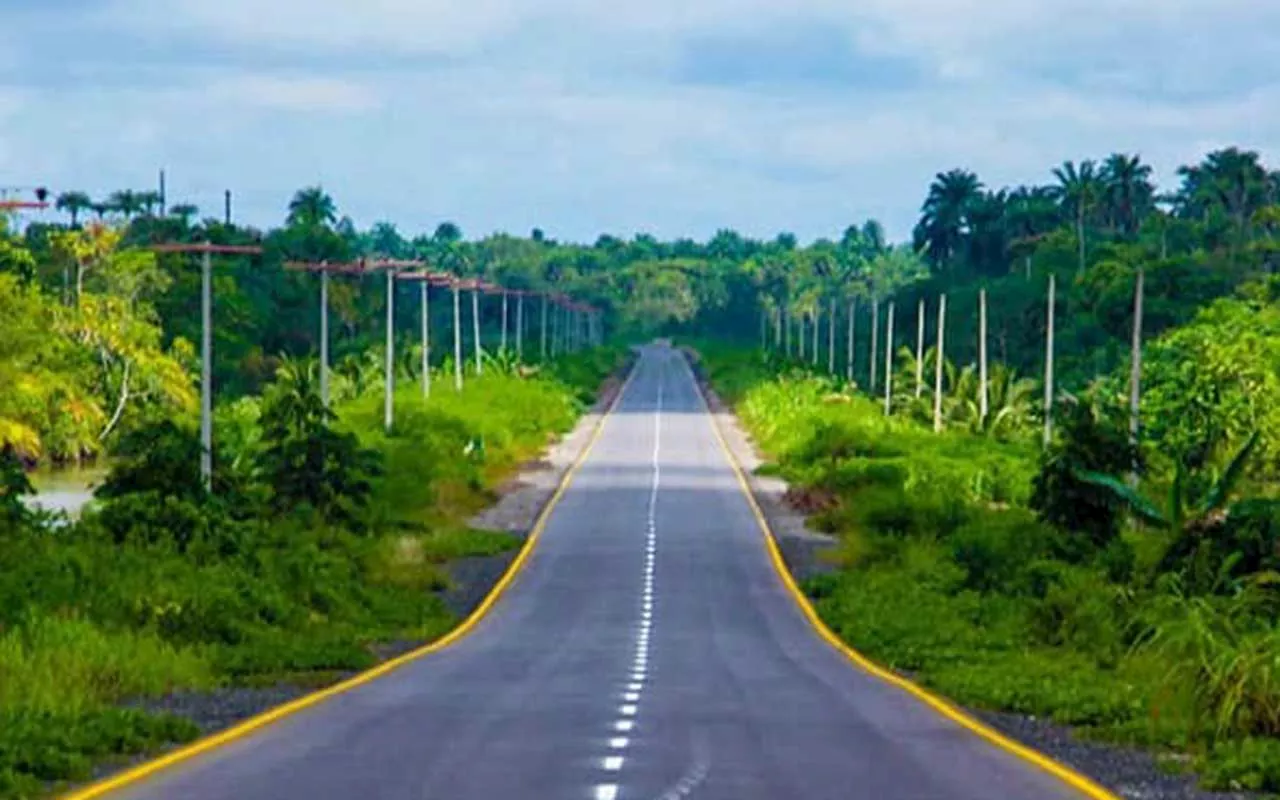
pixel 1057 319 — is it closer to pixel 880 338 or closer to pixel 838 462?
pixel 880 338

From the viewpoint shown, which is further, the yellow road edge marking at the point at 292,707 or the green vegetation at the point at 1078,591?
the green vegetation at the point at 1078,591

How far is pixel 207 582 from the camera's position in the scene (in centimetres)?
4219

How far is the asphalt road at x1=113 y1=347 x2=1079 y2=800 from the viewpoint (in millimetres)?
22344

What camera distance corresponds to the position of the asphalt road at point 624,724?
22.3 metres

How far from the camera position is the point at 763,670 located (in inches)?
1522

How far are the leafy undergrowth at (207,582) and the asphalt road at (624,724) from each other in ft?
4.41

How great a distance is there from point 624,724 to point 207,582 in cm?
1528

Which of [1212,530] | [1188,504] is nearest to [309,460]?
[1188,504]

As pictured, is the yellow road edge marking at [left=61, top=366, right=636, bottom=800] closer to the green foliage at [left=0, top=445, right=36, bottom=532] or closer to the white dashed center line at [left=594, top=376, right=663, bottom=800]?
the white dashed center line at [left=594, top=376, right=663, bottom=800]

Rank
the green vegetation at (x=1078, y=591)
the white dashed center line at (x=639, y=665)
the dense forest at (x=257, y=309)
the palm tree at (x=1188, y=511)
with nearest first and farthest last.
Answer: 1. the white dashed center line at (x=639, y=665)
2. the green vegetation at (x=1078, y=591)
3. the palm tree at (x=1188, y=511)
4. the dense forest at (x=257, y=309)

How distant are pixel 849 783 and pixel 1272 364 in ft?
217

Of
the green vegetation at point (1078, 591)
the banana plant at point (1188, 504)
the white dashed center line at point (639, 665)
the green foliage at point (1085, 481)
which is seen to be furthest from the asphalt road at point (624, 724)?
the banana plant at point (1188, 504)

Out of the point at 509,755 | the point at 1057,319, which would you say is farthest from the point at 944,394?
the point at 509,755

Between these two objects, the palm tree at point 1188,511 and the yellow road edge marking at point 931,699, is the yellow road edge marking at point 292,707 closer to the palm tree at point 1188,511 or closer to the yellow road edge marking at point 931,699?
the yellow road edge marking at point 931,699
